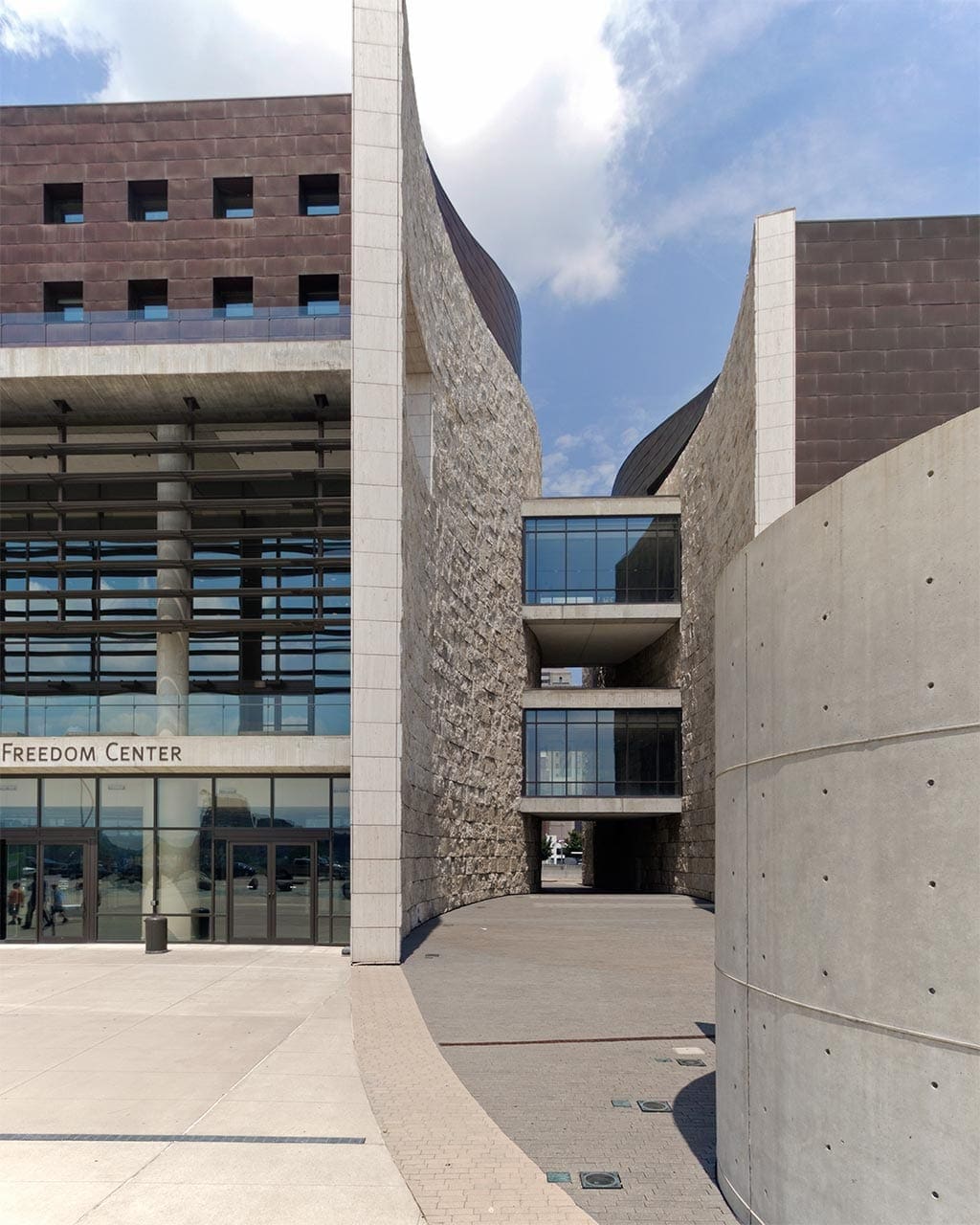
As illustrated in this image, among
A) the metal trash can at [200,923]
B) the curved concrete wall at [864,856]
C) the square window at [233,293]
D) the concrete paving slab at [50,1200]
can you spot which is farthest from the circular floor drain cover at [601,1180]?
the square window at [233,293]

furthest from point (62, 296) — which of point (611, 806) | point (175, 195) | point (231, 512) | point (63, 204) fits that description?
point (611, 806)

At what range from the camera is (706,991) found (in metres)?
15.4

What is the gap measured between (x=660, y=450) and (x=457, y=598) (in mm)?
23807

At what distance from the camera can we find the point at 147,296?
933 inches

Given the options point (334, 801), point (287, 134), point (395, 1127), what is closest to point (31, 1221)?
point (395, 1127)

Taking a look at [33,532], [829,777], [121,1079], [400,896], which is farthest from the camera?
[33,532]

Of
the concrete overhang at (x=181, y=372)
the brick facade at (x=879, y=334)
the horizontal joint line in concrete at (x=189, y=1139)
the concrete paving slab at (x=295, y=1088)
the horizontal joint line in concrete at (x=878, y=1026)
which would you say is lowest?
the concrete paving slab at (x=295, y=1088)

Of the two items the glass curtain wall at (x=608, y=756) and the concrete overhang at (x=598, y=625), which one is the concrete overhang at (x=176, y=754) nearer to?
the glass curtain wall at (x=608, y=756)

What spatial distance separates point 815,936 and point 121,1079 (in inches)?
307

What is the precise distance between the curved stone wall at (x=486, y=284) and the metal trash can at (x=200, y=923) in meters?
21.4

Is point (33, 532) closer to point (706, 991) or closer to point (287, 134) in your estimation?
point (287, 134)

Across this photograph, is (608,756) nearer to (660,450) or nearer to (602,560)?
(602,560)

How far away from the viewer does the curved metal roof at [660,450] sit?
145ft

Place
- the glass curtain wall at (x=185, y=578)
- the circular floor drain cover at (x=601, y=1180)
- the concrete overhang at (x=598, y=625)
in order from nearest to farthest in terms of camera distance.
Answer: the circular floor drain cover at (x=601, y=1180), the glass curtain wall at (x=185, y=578), the concrete overhang at (x=598, y=625)
